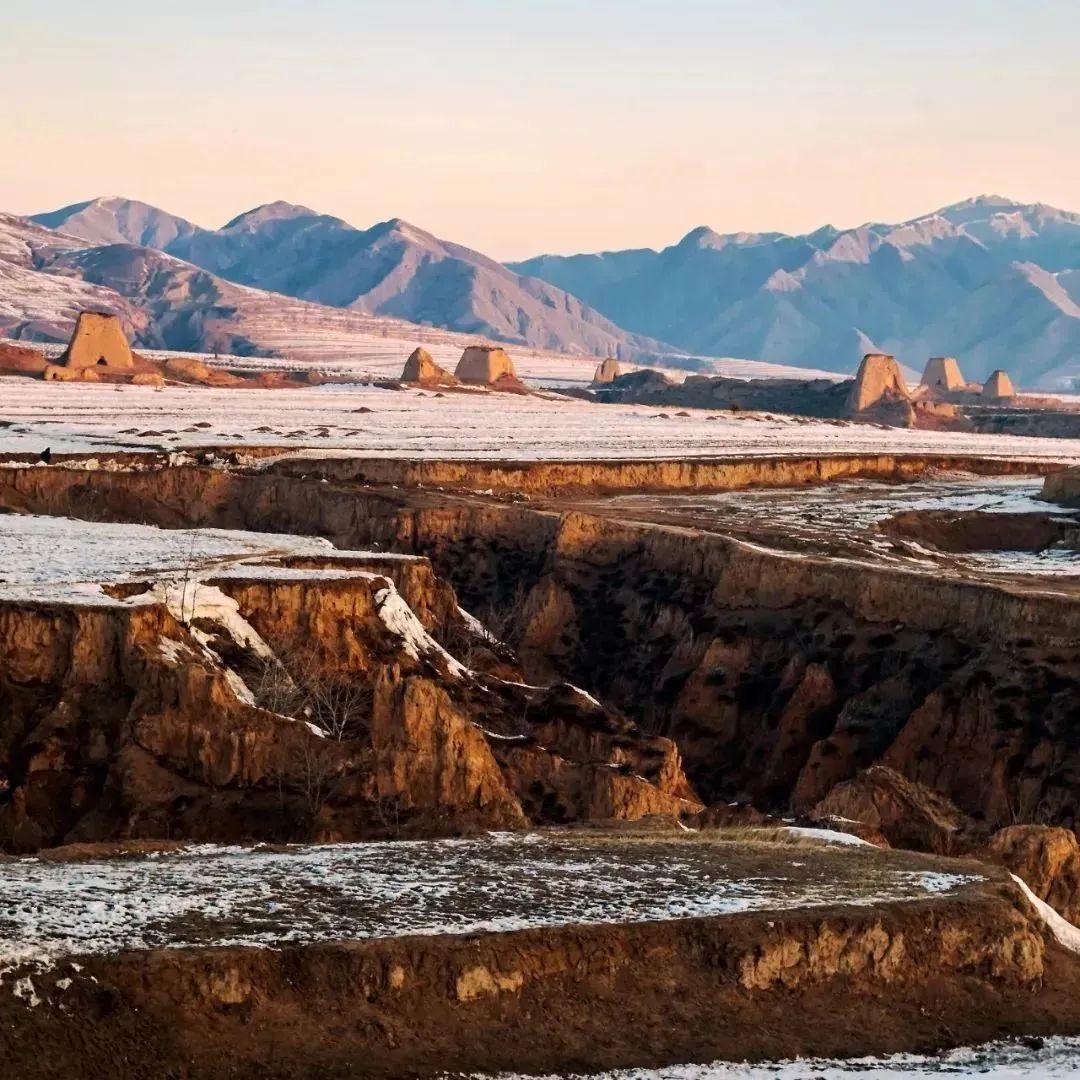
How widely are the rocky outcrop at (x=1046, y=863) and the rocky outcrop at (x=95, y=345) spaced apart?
444 feet

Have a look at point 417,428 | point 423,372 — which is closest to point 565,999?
point 417,428

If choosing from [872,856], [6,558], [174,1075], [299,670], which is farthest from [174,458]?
[174,1075]

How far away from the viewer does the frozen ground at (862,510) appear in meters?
63.5

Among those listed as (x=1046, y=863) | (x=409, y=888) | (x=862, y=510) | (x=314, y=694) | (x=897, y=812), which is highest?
(x=862, y=510)

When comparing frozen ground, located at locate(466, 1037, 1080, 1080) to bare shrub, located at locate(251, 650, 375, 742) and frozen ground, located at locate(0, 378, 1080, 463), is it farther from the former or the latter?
frozen ground, located at locate(0, 378, 1080, 463)

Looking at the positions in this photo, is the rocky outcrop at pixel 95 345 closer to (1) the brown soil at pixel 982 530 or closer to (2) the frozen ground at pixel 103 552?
(1) the brown soil at pixel 982 530

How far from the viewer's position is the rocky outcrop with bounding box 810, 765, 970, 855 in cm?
3591

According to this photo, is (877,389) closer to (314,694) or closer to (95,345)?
(95,345)

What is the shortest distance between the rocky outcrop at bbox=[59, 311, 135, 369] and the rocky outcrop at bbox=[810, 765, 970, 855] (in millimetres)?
128462

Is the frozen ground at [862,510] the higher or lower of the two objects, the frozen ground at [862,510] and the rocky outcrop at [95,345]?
the lower

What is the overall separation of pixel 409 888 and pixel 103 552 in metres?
27.0

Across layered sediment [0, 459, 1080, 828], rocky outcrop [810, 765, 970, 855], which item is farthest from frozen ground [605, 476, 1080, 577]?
rocky outcrop [810, 765, 970, 855]

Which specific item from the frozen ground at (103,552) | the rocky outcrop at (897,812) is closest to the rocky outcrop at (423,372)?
the frozen ground at (103,552)

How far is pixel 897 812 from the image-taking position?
3791 centimetres
